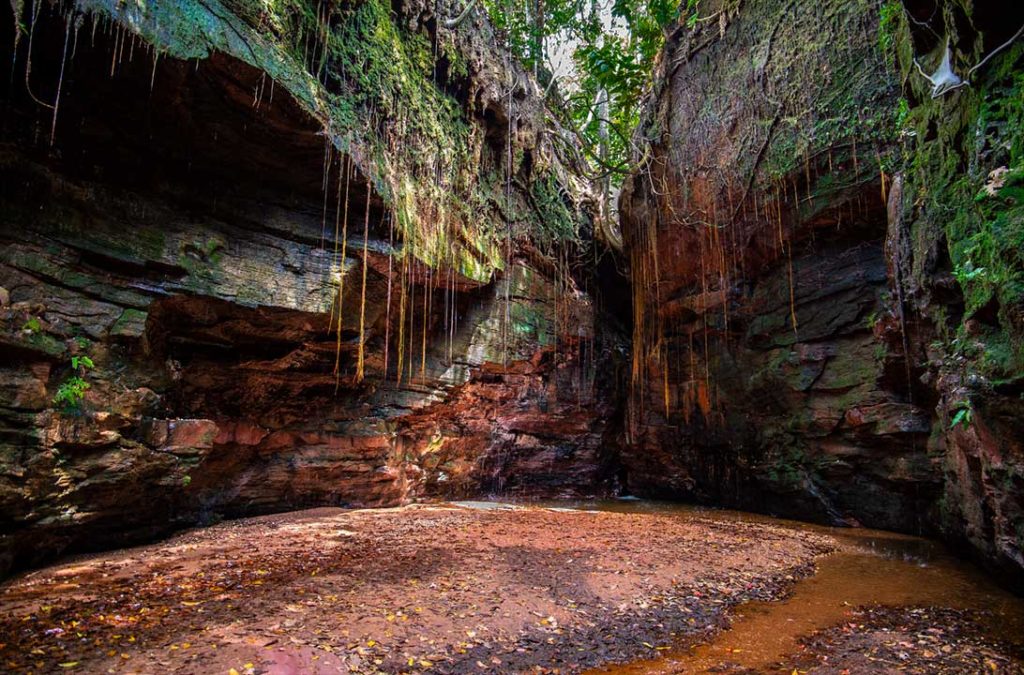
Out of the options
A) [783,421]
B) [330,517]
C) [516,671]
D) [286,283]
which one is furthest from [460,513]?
[783,421]

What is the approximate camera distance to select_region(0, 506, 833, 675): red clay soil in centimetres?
320

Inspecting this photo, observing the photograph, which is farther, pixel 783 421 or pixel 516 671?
pixel 783 421

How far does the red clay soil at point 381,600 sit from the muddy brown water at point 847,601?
0.70 feet

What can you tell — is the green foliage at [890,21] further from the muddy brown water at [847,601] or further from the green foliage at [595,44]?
the muddy brown water at [847,601]

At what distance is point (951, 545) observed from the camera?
6.73m

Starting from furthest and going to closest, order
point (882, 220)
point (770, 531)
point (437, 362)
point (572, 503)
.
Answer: point (572, 503), point (437, 362), point (882, 220), point (770, 531)

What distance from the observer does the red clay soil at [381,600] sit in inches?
126

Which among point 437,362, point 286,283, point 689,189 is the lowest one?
point 437,362

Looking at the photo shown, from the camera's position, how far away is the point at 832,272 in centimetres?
973

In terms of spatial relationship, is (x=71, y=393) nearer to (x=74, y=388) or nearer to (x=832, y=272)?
(x=74, y=388)

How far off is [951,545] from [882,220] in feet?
18.1

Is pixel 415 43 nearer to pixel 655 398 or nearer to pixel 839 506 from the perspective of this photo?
pixel 655 398

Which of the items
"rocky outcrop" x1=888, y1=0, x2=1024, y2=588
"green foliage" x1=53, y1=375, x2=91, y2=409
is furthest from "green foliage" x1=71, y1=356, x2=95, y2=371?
"rocky outcrop" x1=888, y1=0, x2=1024, y2=588

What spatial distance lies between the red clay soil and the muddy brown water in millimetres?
212
